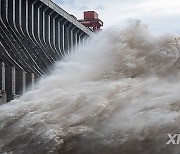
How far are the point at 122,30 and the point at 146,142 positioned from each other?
42.3 ft

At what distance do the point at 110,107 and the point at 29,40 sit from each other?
23886 mm

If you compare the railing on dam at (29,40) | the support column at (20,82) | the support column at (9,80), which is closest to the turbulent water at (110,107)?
the support column at (9,80)

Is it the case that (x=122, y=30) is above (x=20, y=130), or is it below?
above

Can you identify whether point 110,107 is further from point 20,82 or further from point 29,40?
point 29,40

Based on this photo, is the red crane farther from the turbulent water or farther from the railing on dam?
the turbulent water

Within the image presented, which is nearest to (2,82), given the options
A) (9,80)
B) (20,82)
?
(9,80)

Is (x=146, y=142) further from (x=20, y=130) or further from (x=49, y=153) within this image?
(x=20, y=130)

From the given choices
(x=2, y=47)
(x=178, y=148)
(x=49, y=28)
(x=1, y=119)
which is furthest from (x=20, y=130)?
(x=49, y=28)

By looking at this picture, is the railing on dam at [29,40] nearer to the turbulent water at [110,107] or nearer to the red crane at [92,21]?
the turbulent water at [110,107]

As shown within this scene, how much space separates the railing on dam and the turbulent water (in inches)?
173

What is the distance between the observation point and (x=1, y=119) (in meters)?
24.5

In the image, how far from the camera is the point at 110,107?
23.0 meters

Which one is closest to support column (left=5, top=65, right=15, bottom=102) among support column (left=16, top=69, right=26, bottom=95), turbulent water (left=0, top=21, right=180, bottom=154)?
support column (left=16, top=69, right=26, bottom=95)

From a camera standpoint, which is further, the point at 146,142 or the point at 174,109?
the point at 174,109
